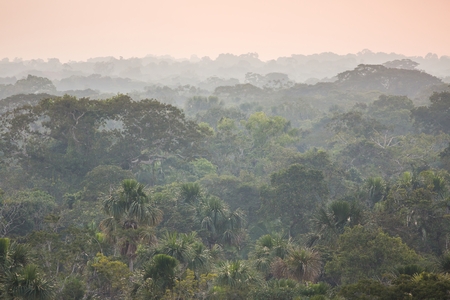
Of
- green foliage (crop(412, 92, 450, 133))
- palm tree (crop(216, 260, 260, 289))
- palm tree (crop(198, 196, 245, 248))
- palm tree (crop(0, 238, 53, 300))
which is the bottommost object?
palm tree (crop(198, 196, 245, 248))

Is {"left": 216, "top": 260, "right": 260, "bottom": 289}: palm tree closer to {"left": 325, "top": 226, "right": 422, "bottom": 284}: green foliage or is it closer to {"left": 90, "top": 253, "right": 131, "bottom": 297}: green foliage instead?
{"left": 90, "top": 253, "right": 131, "bottom": 297}: green foliage

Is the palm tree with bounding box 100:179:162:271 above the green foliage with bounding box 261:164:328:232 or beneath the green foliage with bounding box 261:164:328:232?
above

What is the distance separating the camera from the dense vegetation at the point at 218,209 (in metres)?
16.3

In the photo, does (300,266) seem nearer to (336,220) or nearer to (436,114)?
(336,220)

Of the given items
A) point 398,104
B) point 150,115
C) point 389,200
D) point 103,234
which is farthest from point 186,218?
point 398,104

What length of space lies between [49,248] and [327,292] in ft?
39.1

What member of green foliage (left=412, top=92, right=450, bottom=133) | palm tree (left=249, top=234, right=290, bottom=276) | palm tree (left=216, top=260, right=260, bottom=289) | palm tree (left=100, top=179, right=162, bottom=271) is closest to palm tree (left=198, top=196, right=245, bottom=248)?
palm tree (left=249, top=234, right=290, bottom=276)

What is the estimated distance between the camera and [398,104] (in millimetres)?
56875

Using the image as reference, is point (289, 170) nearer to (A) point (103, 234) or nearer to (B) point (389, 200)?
(B) point (389, 200)

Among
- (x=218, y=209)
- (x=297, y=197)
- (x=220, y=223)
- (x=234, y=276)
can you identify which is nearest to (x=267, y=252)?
(x=234, y=276)

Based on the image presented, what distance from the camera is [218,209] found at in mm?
25438

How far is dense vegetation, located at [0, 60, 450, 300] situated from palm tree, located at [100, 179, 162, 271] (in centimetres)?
6

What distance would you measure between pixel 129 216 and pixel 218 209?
6.99 meters

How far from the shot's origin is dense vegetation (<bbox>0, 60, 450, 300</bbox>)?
1627cm
